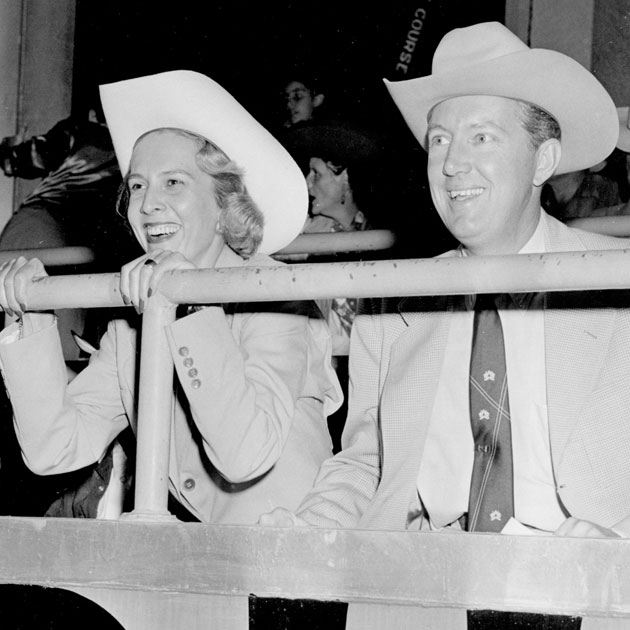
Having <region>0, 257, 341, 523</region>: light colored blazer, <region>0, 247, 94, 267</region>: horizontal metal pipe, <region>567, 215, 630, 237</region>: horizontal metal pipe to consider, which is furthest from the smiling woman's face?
<region>567, 215, 630, 237</region>: horizontal metal pipe

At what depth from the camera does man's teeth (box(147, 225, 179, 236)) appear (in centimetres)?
222

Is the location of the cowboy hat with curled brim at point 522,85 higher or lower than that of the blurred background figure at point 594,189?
lower

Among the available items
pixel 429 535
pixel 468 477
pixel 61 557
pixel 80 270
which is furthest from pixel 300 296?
pixel 80 270

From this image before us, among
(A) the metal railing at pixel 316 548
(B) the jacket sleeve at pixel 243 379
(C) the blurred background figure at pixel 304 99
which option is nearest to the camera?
(A) the metal railing at pixel 316 548

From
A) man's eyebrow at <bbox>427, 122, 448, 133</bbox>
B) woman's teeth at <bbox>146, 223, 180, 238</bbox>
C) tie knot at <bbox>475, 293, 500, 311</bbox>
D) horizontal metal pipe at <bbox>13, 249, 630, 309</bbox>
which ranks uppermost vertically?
man's eyebrow at <bbox>427, 122, 448, 133</bbox>

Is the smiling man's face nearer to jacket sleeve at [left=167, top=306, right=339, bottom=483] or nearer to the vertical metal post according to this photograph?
jacket sleeve at [left=167, top=306, right=339, bottom=483]

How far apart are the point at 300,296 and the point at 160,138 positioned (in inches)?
38.1

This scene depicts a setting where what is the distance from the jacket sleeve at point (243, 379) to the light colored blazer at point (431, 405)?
109 mm

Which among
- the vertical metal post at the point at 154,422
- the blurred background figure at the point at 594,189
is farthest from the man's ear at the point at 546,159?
the blurred background figure at the point at 594,189

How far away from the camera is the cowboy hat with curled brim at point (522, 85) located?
2127mm

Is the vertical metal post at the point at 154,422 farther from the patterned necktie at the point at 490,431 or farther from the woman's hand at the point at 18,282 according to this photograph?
the patterned necktie at the point at 490,431

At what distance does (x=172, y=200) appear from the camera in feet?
7.34

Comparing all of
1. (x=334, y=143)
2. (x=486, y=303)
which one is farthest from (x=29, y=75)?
(x=486, y=303)

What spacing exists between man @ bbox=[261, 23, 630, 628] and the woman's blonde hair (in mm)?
326
